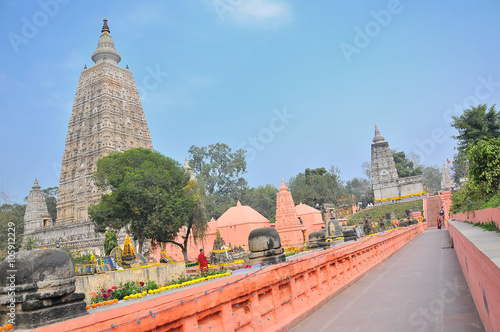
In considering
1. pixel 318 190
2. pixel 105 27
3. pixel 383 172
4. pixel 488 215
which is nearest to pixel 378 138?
pixel 383 172

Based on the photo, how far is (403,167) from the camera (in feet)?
240

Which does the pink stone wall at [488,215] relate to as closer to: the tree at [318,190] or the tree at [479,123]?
the tree at [479,123]

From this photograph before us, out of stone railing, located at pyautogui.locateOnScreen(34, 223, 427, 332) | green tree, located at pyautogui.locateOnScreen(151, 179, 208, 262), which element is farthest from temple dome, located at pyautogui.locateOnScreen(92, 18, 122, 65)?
stone railing, located at pyautogui.locateOnScreen(34, 223, 427, 332)

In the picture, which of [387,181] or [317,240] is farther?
[387,181]

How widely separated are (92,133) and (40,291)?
45.6 meters

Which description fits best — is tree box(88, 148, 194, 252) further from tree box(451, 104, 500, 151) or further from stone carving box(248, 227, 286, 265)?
tree box(451, 104, 500, 151)

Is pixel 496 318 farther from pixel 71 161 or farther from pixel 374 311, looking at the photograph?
pixel 71 161

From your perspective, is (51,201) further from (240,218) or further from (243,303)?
(243,303)

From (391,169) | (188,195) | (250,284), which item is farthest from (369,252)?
(391,169)

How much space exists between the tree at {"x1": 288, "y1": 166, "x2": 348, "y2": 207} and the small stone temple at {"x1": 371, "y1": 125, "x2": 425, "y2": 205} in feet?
23.8

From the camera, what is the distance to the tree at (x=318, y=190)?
186 ft

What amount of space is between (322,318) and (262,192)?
55.5 m

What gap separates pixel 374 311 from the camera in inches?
221

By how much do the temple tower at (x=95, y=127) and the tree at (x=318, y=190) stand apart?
24039 millimetres
